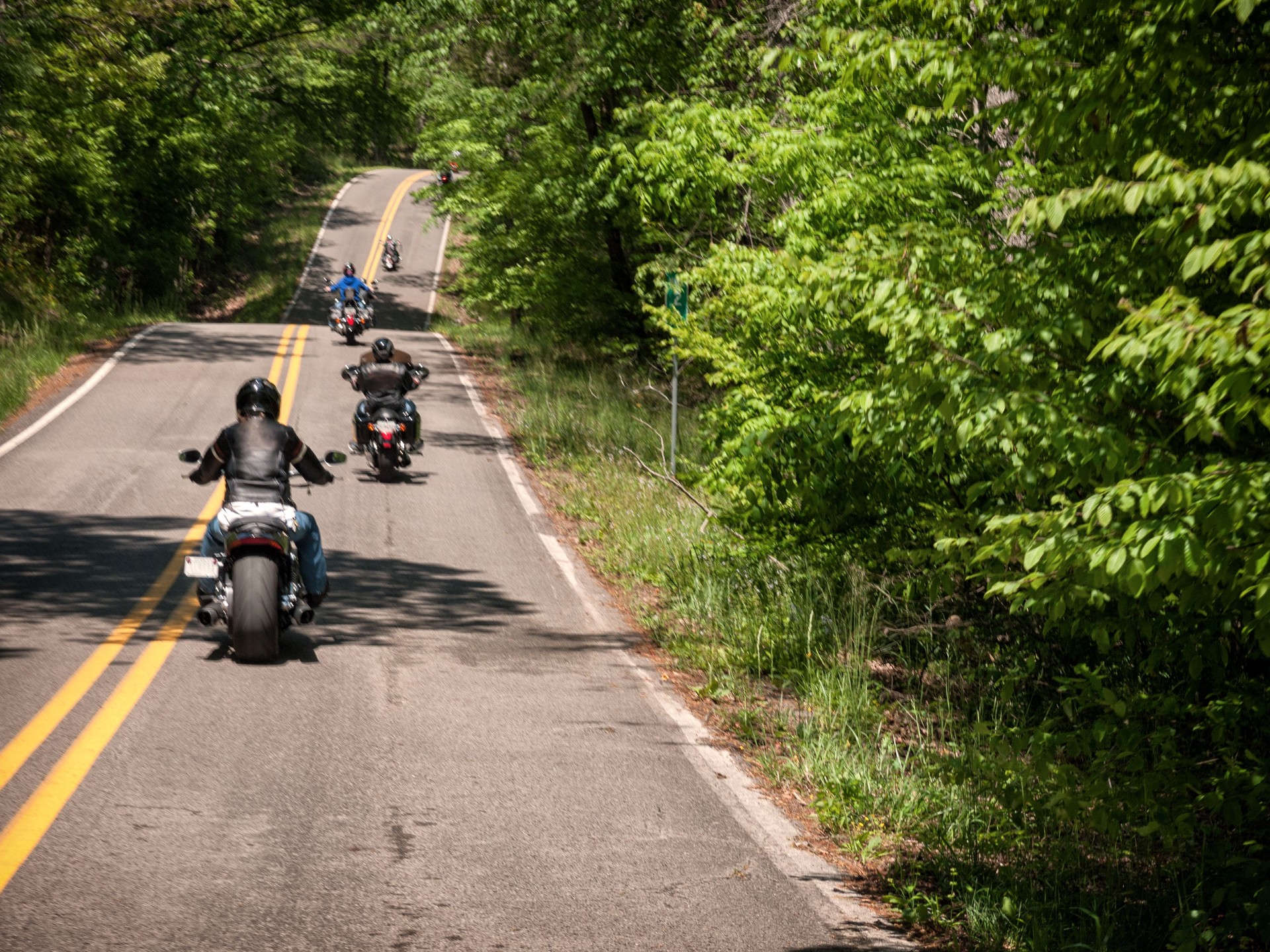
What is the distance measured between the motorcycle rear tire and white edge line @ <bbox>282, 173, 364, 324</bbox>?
113ft

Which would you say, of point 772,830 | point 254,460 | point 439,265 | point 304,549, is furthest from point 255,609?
point 439,265

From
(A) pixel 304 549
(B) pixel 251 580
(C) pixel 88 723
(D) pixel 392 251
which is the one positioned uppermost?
(D) pixel 392 251

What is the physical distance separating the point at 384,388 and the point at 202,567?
8007mm

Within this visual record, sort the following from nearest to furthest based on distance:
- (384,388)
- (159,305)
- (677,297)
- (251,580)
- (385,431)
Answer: (251,580), (677,297), (385,431), (384,388), (159,305)

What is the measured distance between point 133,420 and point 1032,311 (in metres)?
16.5

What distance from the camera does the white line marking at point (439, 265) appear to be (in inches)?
1773

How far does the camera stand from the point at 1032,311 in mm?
4770

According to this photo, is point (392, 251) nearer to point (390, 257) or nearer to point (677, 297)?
point (390, 257)

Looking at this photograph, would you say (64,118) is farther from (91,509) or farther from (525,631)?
(525,631)

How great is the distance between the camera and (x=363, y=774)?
6.09m

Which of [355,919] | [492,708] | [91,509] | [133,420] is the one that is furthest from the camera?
[133,420]

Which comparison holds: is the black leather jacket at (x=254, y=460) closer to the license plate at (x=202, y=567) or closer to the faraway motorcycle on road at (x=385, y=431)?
the license plate at (x=202, y=567)

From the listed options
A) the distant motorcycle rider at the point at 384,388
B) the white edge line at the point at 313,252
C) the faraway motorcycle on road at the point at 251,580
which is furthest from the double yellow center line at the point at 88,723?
the white edge line at the point at 313,252

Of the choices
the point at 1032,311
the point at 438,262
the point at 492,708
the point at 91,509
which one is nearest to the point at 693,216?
the point at 91,509
